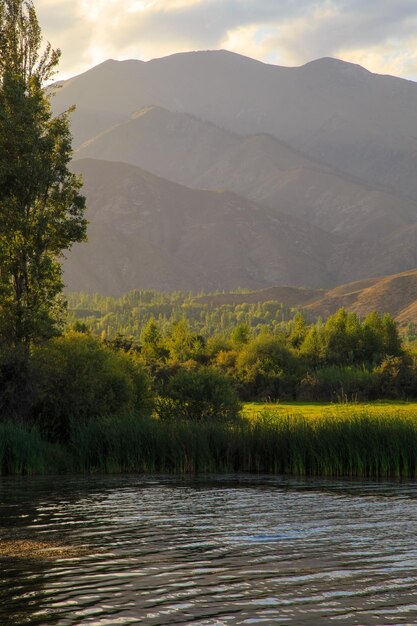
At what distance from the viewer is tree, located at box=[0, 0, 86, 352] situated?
33.8 m

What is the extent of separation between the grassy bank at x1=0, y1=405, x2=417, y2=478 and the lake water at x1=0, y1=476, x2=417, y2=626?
2.59 meters

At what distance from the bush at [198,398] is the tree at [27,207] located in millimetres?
5809

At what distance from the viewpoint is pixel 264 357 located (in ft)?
227

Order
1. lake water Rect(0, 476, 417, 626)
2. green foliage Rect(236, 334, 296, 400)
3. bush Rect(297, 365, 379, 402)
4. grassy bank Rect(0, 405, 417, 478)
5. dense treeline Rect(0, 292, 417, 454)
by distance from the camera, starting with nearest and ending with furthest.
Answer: lake water Rect(0, 476, 417, 626) → grassy bank Rect(0, 405, 417, 478) → dense treeline Rect(0, 292, 417, 454) → bush Rect(297, 365, 379, 402) → green foliage Rect(236, 334, 296, 400)

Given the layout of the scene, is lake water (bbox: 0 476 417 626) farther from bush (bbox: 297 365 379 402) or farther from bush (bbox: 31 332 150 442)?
bush (bbox: 297 365 379 402)

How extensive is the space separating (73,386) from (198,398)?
575 centimetres

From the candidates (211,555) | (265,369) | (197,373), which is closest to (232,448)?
(197,373)

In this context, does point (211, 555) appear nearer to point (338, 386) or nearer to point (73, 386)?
point (73, 386)

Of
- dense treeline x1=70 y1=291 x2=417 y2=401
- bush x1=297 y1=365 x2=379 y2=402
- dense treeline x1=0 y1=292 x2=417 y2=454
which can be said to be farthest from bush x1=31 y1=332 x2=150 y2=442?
bush x1=297 y1=365 x2=379 y2=402

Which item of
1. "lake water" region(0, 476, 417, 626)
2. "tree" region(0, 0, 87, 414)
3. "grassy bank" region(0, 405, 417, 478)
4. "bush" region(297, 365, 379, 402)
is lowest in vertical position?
"lake water" region(0, 476, 417, 626)

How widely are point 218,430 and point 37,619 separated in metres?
17.0

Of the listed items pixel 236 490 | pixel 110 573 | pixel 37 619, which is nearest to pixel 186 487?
A: pixel 236 490

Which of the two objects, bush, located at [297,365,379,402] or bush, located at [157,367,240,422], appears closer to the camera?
bush, located at [157,367,240,422]

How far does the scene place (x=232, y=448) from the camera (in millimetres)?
27234
